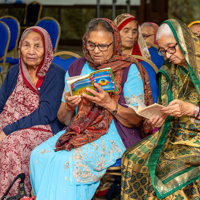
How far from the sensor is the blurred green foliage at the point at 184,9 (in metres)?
10.2

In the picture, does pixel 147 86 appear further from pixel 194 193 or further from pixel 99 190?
pixel 99 190

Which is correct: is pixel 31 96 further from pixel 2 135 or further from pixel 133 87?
pixel 133 87

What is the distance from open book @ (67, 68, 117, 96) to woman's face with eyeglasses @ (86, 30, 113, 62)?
0.95 ft

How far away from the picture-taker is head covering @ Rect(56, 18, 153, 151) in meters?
1.88

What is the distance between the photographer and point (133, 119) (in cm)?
197

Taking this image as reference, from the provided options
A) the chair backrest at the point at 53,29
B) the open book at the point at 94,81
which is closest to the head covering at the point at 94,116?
the open book at the point at 94,81

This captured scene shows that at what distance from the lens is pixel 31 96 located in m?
A: 2.28

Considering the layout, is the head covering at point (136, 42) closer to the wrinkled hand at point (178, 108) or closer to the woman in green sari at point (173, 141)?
the woman in green sari at point (173, 141)

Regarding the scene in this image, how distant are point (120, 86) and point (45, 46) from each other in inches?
Result: 26.7

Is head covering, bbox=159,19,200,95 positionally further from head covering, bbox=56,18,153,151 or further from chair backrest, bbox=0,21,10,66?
chair backrest, bbox=0,21,10,66

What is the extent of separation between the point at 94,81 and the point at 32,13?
9.37 m

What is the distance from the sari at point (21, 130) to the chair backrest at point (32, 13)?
8571mm

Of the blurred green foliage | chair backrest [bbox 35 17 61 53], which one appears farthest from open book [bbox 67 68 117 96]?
the blurred green foliage

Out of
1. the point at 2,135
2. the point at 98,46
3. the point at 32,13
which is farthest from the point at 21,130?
the point at 32,13
